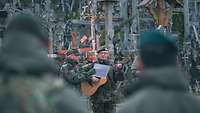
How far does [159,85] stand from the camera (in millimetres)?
4914

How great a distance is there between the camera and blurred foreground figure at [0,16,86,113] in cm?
482

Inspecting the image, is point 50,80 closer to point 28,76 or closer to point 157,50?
point 28,76

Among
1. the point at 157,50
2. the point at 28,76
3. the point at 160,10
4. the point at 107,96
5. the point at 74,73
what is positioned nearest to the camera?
the point at 28,76

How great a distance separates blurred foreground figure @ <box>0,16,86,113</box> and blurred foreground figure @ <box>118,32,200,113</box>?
1.54 ft

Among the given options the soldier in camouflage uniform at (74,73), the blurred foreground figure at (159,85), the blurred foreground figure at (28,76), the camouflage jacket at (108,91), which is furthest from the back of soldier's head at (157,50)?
the camouflage jacket at (108,91)

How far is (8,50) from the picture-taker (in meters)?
4.87

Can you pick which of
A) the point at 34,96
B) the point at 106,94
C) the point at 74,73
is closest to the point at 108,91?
the point at 106,94

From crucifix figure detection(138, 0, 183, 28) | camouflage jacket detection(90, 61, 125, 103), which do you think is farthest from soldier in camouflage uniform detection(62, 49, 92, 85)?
crucifix figure detection(138, 0, 183, 28)

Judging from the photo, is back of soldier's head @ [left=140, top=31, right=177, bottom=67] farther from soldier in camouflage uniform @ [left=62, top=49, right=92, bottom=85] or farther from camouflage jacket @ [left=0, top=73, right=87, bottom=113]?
soldier in camouflage uniform @ [left=62, top=49, right=92, bottom=85]

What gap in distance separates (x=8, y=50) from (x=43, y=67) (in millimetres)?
289

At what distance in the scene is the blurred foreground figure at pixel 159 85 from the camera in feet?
16.1

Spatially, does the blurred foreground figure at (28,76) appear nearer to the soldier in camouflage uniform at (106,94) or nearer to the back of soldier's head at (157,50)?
the back of soldier's head at (157,50)

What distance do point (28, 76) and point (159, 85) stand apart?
934 mm

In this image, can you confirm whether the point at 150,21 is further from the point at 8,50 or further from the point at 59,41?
the point at 8,50
